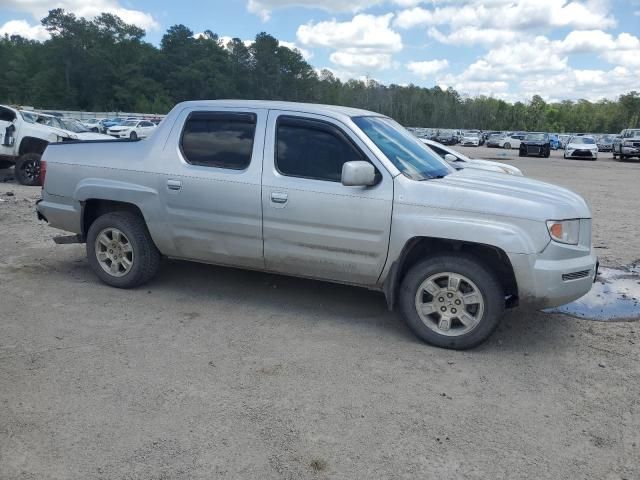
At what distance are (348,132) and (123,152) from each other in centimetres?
225

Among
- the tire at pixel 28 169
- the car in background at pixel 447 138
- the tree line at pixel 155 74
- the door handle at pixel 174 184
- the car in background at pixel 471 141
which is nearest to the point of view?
the door handle at pixel 174 184

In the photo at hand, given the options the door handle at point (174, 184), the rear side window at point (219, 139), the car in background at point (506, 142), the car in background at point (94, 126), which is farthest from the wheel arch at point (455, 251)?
the car in background at point (506, 142)

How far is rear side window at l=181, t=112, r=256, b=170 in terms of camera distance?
17.1 ft

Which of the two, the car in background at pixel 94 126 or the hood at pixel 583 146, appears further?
the hood at pixel 583 146

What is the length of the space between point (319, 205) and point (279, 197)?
37 cm

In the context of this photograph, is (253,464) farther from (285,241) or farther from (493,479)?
(285,241)

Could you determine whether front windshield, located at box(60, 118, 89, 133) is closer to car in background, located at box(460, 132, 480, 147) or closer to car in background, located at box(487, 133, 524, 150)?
car in background, located at box(487, 133, 524, 150)

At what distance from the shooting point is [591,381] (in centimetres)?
411

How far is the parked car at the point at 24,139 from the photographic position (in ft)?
44.4

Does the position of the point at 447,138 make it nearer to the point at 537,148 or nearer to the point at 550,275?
the point at 537,148

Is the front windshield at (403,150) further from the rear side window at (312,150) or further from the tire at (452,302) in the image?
the tire at (452,302)

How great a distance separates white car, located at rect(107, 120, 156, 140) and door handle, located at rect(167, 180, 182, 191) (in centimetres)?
3337

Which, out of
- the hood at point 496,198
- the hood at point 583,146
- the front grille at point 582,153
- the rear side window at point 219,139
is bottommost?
the front grille at point 582,153

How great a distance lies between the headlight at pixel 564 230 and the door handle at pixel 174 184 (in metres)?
3.13
